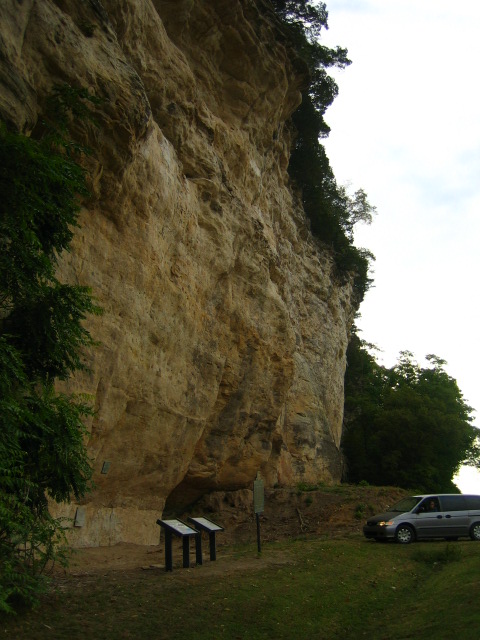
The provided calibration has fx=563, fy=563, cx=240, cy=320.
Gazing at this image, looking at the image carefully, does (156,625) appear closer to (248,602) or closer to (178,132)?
(248,602)

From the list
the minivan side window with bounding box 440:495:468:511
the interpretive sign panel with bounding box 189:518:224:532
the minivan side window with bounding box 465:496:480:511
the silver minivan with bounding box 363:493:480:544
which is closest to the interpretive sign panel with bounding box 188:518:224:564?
the interpretive sign panel with bounding box 189:518:224:532

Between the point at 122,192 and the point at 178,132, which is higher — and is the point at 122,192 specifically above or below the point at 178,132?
below

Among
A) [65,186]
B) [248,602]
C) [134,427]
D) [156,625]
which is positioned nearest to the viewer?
[156,625]

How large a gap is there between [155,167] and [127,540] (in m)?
9.16

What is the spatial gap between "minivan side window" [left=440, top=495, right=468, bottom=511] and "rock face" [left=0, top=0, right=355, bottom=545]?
6645 millimetres

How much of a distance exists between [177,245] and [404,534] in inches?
387

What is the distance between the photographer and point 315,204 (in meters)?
32.0

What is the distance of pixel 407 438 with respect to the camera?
2991 centimetres

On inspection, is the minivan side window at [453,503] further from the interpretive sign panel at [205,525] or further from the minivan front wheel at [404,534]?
the interpretive sign panel at [205,525]

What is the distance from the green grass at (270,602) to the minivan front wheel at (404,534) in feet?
8.10

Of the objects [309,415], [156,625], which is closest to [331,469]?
[309,415]

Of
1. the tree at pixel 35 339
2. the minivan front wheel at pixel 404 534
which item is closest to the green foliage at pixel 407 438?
the minivan front wheel at pixel 404 534

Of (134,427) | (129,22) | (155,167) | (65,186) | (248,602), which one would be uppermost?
(129,22)

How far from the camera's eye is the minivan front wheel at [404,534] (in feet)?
49.0
